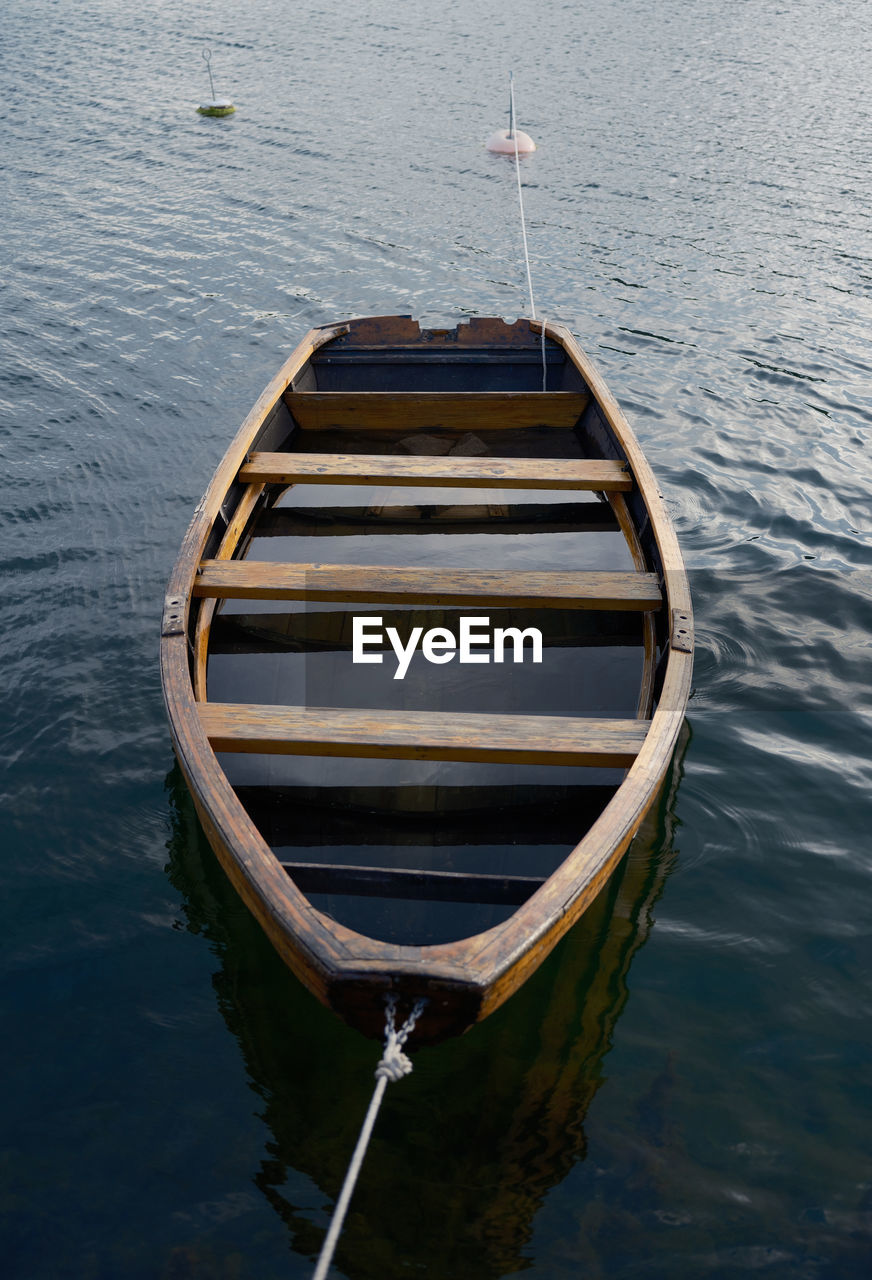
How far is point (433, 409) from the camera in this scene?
7.30 m

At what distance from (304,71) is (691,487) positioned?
20471 millimetres

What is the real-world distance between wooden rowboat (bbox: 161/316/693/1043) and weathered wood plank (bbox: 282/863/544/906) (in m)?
0.01

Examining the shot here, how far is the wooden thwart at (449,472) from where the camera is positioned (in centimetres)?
601

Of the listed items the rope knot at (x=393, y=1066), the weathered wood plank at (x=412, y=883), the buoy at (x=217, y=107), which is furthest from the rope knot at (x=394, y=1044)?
the buoy at (x=217, y=107)

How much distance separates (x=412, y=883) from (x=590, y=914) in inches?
51.3

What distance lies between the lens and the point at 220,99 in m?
20.8

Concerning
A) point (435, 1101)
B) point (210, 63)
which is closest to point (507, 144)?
point (210, 63)

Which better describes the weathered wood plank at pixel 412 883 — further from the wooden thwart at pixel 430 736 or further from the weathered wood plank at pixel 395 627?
the weathered wood plank at pixel 395 627

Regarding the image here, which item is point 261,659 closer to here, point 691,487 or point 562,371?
point 562,371

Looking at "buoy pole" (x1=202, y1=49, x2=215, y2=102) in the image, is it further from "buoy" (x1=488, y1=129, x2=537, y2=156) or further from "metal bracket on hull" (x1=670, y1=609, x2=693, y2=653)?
"metal bracket on hull" (x1=670, y1=609, x2=693, y2=653)

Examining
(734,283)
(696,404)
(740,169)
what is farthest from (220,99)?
(696,404)
